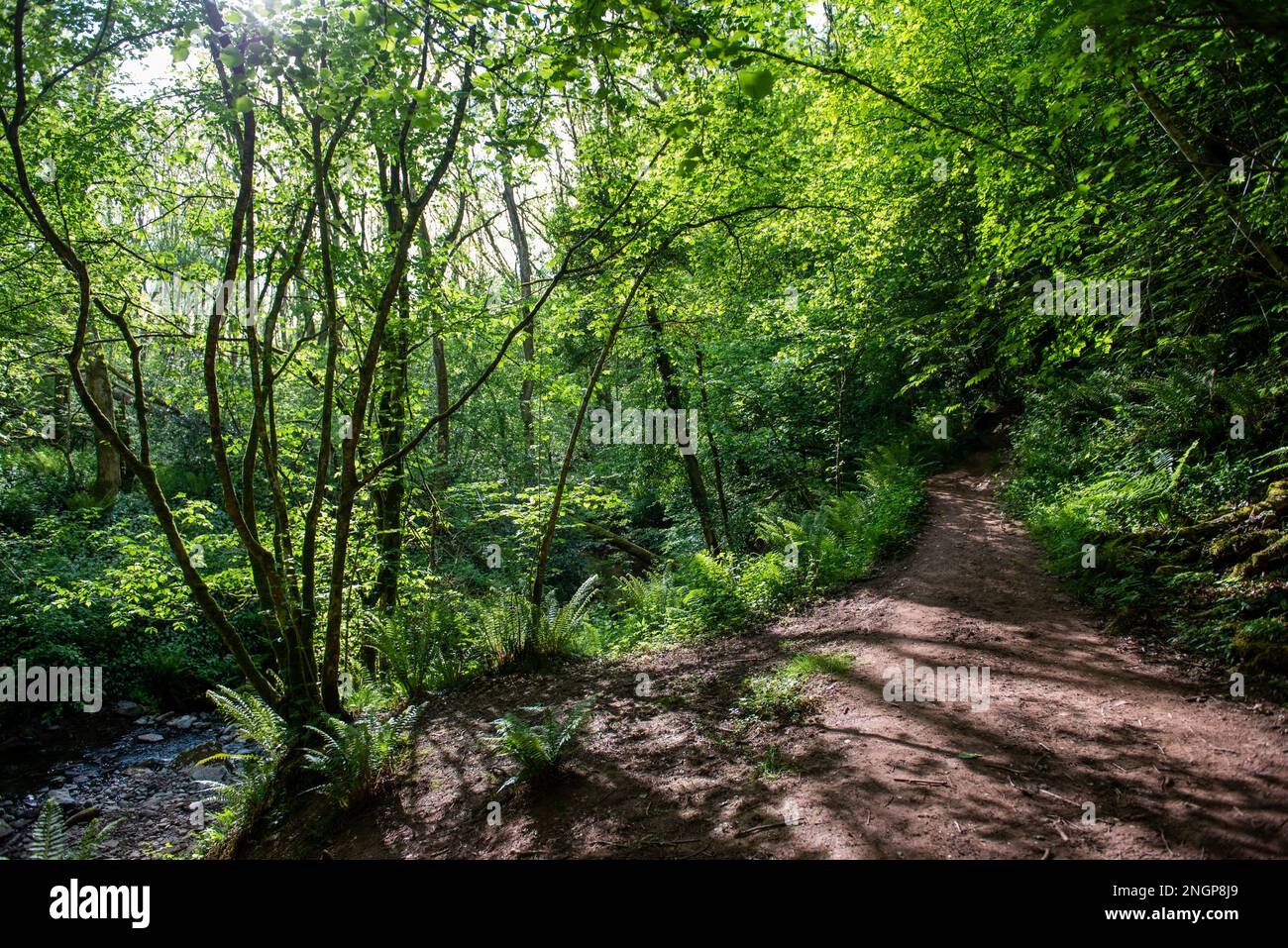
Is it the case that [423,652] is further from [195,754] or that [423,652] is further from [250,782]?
[195,754]

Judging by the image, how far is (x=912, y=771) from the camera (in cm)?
318

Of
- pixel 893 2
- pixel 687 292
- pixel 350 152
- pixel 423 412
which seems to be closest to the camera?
pixel 350 152

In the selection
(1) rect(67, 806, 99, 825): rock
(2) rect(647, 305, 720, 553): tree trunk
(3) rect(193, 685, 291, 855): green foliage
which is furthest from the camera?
(2) rect(647, 305, 720, 553): tree trunk

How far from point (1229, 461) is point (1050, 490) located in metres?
2.75

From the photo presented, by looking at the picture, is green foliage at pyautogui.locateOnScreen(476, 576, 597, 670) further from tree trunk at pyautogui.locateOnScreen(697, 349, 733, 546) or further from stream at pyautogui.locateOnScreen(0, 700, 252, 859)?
tree trunk at pyautogui.locateOnScreen(697, 349, 733, 546)

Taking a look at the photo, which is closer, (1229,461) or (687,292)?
(1229,461)

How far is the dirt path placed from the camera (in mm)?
2607

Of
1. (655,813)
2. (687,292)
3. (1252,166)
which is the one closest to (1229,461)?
(1252,166)

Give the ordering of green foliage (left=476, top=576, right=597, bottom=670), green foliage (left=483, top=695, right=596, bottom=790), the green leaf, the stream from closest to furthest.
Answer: the green leaf → green foliage (left=483, top=695, right=596, bottom=790) → the stream → green foliage (left=476, top=576, right=597, bottom=670)

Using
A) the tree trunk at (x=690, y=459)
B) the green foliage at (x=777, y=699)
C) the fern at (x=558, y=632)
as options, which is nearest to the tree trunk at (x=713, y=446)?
the tree trunk at (x=690, y=459)

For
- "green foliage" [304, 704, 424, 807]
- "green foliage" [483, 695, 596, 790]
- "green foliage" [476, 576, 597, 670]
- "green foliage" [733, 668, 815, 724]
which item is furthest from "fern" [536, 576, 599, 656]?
"green foliage" [483, 695, 596, 790]

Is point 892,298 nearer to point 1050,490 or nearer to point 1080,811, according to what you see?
point 1050,490

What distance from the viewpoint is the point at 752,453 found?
1302cm

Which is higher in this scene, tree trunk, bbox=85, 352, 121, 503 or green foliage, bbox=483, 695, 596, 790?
tree trunk, bbox=85, 352, 121, 503
